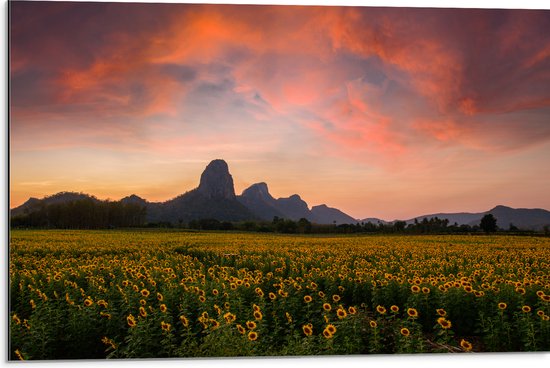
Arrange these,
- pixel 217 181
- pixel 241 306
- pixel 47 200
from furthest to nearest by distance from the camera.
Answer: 1. pixel 217 181
2. pixel 47 200
3. pixel 241 306

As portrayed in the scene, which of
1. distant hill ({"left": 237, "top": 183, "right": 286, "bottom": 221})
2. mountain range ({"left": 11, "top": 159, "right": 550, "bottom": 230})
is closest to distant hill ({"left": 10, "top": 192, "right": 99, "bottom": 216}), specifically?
mountain range ({"left": 11, "top": 159, "right": 550, "bottom": 230})

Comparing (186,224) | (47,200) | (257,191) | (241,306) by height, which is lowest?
(241,306)

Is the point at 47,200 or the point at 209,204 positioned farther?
the point at 209,204

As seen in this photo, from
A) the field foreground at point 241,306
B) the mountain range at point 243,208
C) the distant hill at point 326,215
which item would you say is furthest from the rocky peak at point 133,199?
the distant hill at point 326,215

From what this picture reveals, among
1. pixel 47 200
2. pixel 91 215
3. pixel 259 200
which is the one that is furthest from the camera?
pixel 259 200

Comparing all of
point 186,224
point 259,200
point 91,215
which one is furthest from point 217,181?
point 91,215

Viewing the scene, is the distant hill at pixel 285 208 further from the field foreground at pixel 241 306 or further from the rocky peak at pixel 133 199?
the rocky peak at pixel 133 199

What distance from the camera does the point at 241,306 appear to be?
5.88 m

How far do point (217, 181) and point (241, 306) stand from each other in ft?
5.21

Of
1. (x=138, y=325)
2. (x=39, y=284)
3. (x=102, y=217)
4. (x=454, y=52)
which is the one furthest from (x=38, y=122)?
(x=454, y=52)

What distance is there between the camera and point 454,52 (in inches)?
271

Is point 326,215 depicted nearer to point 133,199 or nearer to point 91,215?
point 133,199

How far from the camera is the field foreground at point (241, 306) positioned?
226 inches

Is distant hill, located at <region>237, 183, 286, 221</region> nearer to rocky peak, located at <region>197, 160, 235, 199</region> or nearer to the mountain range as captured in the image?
the mountain range
